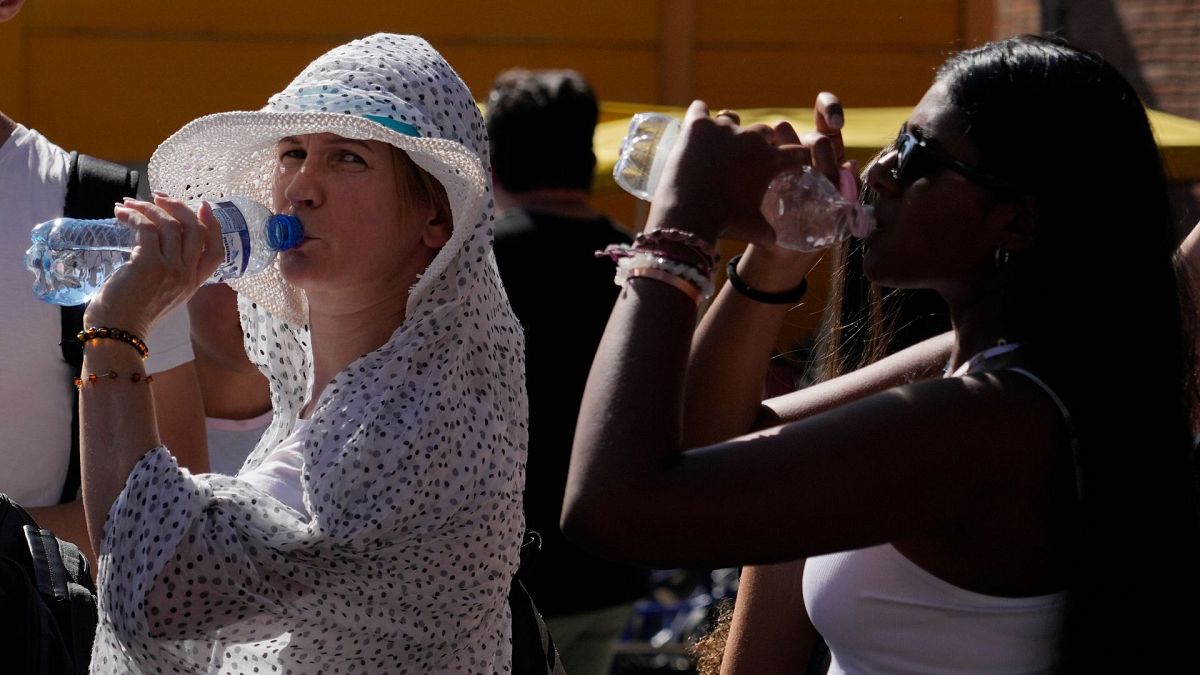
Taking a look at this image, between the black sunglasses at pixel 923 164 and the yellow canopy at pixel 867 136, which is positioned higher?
the black sunglasses at pixel 923 164

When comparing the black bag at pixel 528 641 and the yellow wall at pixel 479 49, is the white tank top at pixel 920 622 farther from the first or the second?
the yellow wall at pixel 479 49

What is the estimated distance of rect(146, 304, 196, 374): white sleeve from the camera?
2.73 metres

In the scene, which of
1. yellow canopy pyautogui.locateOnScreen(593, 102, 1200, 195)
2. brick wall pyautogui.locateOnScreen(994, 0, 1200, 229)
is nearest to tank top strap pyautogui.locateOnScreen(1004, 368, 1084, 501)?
yellow canopy pyautogui.locateOnScreen(593, 102, 1200, 195)

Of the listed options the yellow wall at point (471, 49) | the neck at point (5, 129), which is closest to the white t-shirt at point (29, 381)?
the neck at point (5, 129)

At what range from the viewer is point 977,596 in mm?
1613

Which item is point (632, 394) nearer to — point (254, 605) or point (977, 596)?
point (977, 596)

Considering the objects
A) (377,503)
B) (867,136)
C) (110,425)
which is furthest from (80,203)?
(867,136)

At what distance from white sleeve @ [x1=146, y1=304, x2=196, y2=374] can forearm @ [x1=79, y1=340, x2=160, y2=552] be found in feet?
2.52

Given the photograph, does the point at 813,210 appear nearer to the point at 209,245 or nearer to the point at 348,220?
the point at 348,220

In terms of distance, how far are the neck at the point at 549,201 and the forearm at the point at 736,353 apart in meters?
2.06

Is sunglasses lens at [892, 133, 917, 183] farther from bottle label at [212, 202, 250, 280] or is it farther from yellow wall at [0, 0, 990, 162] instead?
yellow wall at [0, 0, 990, 162]

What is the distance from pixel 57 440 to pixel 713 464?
1.61 m

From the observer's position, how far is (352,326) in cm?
217

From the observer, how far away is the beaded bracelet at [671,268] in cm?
160
